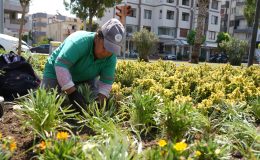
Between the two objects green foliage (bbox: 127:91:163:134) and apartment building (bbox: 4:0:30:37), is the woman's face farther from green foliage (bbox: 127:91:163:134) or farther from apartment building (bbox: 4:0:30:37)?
apartment building (bbox: 4:0:30:37)

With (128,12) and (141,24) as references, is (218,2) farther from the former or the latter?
(128,12)

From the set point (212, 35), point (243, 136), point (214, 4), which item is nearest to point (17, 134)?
point (243, 136)

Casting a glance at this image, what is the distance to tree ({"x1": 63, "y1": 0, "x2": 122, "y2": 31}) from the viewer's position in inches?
1026

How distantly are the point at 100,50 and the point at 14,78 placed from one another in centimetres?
216

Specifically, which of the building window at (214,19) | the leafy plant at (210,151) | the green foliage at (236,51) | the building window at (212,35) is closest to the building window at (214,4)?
the building window at (214,19)

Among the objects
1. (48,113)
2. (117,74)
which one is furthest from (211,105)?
(117,74)

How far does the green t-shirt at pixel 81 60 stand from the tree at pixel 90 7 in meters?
22.0

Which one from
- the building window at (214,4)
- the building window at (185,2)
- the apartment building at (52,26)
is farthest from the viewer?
the apartment building at (52,26)

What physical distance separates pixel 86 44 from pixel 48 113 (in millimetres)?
1063

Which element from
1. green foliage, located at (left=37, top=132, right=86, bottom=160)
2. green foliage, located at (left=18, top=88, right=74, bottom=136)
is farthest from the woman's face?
green foliage, located at (left=37, top=132, right=86, bottom=160)

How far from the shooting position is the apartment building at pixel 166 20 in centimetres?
5438

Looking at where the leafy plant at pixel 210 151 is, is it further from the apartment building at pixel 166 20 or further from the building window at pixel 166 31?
the building window at pixel 166 31

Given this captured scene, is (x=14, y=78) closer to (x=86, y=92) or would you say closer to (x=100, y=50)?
(x=86, y=92)

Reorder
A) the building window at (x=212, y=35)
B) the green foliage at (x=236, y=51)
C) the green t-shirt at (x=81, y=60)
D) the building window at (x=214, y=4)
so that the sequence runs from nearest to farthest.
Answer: the green t-shirt at (x=81, y=60), the green foliage at (x=236, y=51), the building window at (x=212, y=35), the building window at (x=214, y=4)
